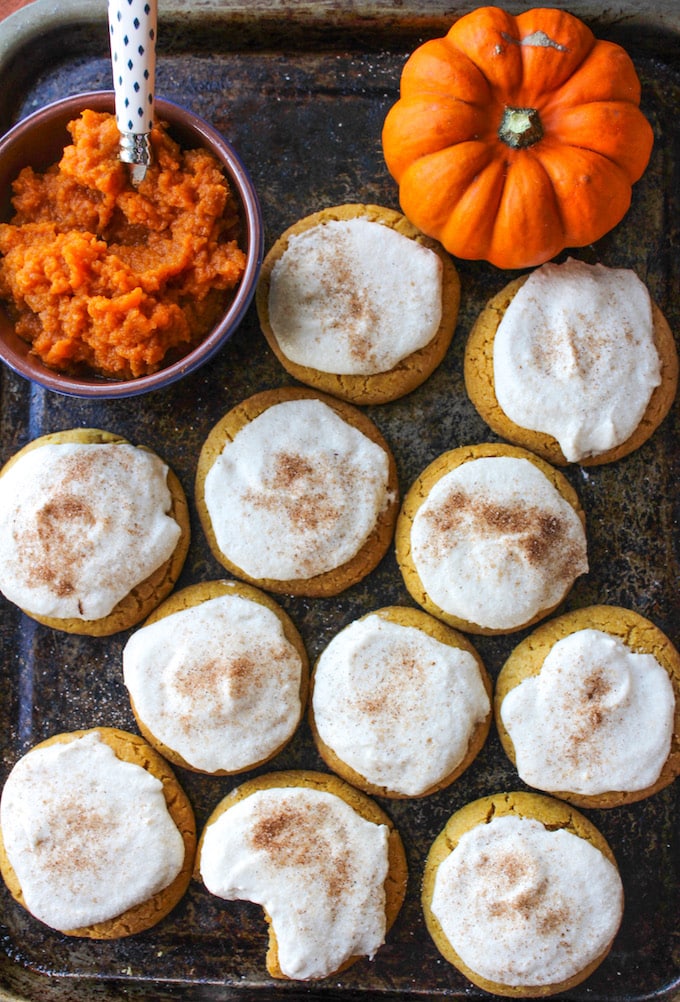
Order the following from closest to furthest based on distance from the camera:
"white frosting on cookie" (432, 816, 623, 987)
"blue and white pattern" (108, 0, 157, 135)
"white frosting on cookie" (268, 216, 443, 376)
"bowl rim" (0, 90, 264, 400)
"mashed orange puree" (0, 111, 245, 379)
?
1. "blue and white pattern" (108, 0, 157, 135)
2. "mashed orange puree" (0, 111, 245, 379)
3. "bowl rim" (0, 90, 264, 400)
4. "white frosting on cookie" (432, 816, 623, 987)
5. "white frosting on cookie" (268, 216, 443, 376)

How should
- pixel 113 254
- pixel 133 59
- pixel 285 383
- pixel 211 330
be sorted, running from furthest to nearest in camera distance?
pixel 285 383 < pixel 211 330 < pixel 113 254 < pixel 133 59

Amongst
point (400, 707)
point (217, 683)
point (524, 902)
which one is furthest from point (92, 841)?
point (524, 902)

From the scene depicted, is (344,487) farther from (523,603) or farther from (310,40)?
(310,40)

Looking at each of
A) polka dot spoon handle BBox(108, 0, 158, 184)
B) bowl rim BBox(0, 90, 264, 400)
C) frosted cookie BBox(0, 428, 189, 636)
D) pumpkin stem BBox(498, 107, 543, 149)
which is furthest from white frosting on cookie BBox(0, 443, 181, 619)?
pumpkin stem BBox(498, 107, 543, 149)

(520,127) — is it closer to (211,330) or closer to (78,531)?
(211,330)

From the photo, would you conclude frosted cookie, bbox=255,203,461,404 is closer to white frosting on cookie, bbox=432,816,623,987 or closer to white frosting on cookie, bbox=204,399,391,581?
white frosting on cookie, bbox=204,399,391,581

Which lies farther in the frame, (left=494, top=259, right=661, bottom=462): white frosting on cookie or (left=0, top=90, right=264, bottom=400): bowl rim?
(left=494, top=259, right=661, bottom=462): white frosting on cookie
